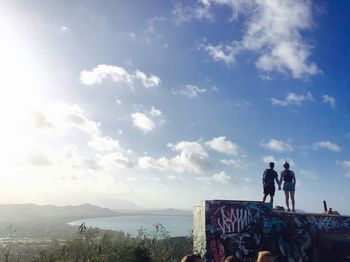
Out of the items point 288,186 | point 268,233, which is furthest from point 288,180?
point 268,233

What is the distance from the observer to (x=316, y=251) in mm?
15109

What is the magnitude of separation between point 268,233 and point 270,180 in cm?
233

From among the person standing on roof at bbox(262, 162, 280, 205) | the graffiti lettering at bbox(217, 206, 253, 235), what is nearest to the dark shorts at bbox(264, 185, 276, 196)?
the person standing on roof at bbox(262, 162, 280, 205)

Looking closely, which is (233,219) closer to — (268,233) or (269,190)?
(268,233)

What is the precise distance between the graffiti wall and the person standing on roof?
2.18 ft

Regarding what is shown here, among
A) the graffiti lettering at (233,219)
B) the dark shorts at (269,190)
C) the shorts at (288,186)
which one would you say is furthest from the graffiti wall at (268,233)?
the shorts at (288,186)

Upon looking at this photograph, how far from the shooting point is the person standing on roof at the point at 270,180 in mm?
15875

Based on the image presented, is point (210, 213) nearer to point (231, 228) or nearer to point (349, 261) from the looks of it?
point (231, 228)

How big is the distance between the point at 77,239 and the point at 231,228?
42388 millimetres

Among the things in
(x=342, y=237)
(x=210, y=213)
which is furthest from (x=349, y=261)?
(x=210, y=213)

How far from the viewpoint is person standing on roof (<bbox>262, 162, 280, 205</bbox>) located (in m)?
15.9

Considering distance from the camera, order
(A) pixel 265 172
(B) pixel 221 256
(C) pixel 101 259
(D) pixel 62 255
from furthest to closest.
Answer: (D) pixel 62 255 → (C) pixel 101 259 → (A) pixel 265 172 → (B) pixel 221 256

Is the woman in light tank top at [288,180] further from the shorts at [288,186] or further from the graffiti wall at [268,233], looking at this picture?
the graffiti wall at [268,233]

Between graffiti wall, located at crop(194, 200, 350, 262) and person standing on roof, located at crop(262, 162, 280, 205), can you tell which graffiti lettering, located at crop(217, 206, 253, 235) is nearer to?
graffiti wall, located at crop(194, 200, 350, 262)
